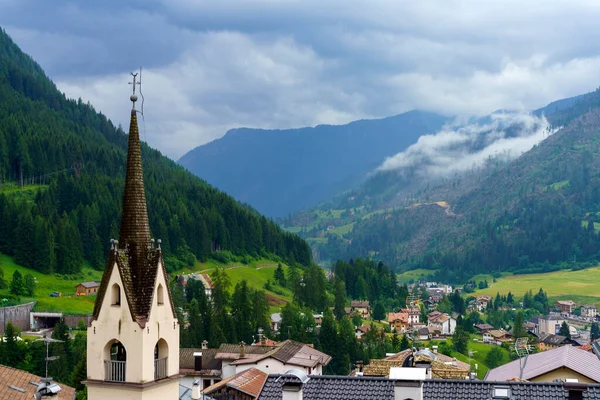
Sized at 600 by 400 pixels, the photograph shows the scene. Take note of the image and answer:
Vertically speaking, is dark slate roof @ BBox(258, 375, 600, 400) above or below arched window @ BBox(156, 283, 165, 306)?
below

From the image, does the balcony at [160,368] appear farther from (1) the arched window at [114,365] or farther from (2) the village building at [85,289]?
(2) the village building at [85,289]

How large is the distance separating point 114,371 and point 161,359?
206 centimetres

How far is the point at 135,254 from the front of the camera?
124 ft

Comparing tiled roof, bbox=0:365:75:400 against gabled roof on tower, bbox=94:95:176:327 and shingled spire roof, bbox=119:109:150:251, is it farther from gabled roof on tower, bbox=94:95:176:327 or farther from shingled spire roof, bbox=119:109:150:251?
shingled spire roof, bbox=119:109:150:251

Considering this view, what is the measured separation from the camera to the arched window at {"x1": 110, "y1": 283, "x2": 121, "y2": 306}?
121 feet

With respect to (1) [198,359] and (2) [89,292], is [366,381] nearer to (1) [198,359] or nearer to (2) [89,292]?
(1) [198,359]

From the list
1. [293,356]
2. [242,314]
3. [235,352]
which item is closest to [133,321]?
[293,356]

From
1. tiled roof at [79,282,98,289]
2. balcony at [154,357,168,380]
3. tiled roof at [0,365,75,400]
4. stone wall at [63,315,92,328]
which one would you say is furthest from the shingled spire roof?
tiled roof at [79,282,98,289]

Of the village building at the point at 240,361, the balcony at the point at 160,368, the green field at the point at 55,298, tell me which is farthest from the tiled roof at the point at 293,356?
the green field at the point at 55,298

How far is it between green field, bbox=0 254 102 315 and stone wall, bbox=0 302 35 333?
11.0ft

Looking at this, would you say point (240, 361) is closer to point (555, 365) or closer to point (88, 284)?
point (555, 365)

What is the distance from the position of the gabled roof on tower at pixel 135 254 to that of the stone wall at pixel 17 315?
12059 cm

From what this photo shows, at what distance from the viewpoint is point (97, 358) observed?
36.6m

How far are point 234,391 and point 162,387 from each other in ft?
123
